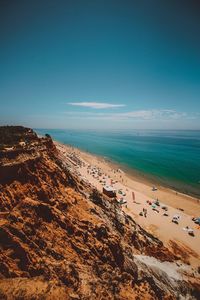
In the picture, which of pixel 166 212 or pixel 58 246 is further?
pixel 166 212

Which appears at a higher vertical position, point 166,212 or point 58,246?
point 58,246

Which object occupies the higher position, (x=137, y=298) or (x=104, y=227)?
(x=104, y=227)

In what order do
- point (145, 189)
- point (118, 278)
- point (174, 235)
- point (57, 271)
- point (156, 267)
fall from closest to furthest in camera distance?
point (57, 271) < point (118, 278) < point (156, 267) < point (174, 235) < point (145, 189)

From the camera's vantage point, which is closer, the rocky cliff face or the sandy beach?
the rocky cliff face

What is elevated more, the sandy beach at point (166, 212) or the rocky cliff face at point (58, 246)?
the rocky cliff face at point (58, 246)

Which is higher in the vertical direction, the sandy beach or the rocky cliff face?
the rocky cliff face

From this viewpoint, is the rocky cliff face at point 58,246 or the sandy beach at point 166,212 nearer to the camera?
the rocky cliff face at point 58,246

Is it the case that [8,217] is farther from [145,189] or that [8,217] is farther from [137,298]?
[145,189]

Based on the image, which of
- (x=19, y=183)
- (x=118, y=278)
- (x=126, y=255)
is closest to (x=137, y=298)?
(x=118, y=278)
